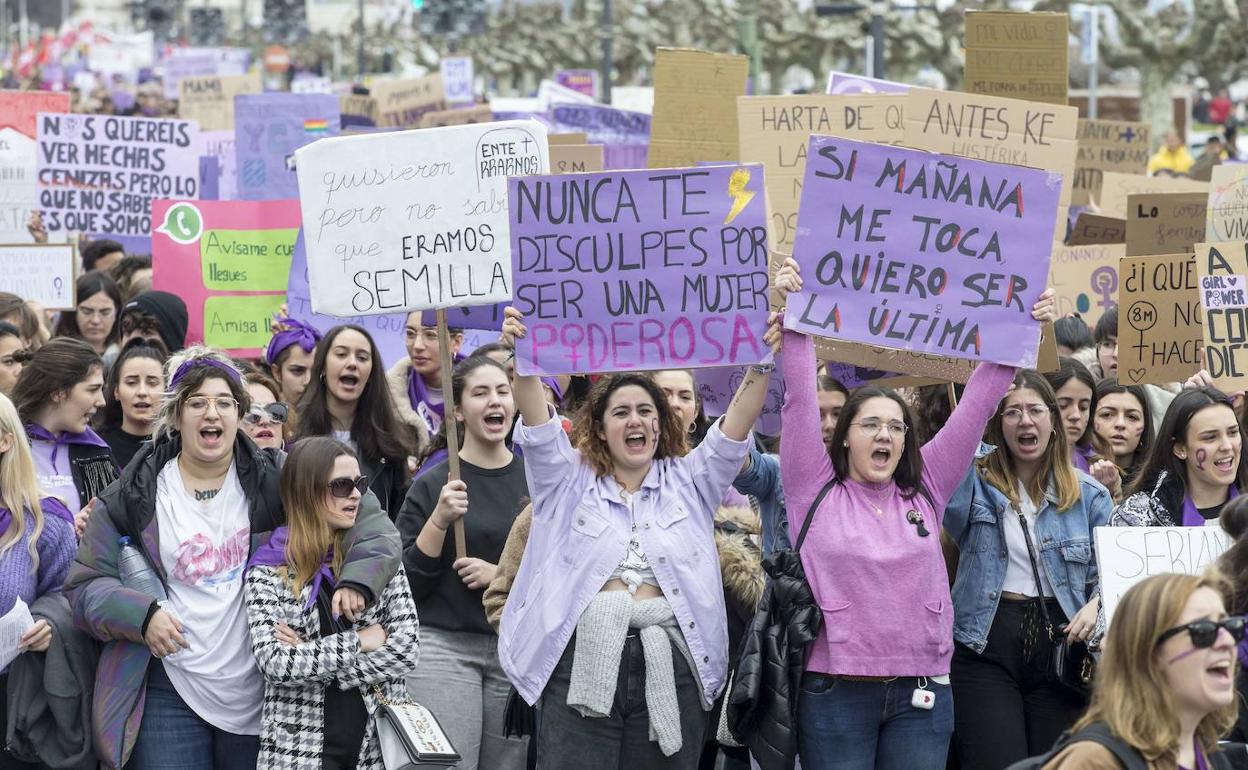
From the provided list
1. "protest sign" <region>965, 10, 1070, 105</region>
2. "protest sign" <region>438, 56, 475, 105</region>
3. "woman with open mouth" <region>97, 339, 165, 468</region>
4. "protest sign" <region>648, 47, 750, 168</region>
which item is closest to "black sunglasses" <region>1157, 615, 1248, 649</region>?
"woman with open mouth" <region>97, 339, 165, 468</region>

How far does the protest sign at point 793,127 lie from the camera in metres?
9.22

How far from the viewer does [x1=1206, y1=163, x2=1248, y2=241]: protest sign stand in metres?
7.85

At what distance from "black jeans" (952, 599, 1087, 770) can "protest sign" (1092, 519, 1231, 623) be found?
1.98 feet

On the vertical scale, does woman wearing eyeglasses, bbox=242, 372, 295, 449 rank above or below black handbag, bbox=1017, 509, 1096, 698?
above

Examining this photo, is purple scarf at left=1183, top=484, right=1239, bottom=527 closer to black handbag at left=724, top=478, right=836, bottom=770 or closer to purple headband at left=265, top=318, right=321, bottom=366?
black handbag at left=724, top=478, right=836, bottom=770

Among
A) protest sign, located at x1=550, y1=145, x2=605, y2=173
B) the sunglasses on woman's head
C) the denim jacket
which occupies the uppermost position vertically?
protest sign, located at x1=550, y1=145, x2=605, y2=173

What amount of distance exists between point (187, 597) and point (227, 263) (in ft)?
14.4

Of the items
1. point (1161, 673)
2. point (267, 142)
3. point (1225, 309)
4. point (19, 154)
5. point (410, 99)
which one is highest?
point (410, 99)

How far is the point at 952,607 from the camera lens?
5.49 metres

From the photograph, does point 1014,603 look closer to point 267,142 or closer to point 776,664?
point 776,664

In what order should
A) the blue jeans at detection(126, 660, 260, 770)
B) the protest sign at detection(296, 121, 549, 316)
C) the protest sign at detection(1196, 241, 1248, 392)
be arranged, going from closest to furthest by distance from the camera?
the blue jeans at detection(126, 660, 260, 770), the protest sign at detection(296, 121, 549, 316), the protest sign at detection(1196, 241, 1248, 392)

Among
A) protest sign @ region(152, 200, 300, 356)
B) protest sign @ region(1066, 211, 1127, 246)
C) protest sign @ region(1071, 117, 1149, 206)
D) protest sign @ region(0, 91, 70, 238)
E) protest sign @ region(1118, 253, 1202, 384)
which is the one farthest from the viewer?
protest sign @ region(1071, 117, 1149, 206)

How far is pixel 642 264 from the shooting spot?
5.74 m

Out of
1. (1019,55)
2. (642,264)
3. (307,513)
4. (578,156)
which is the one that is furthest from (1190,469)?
(1019,55)
